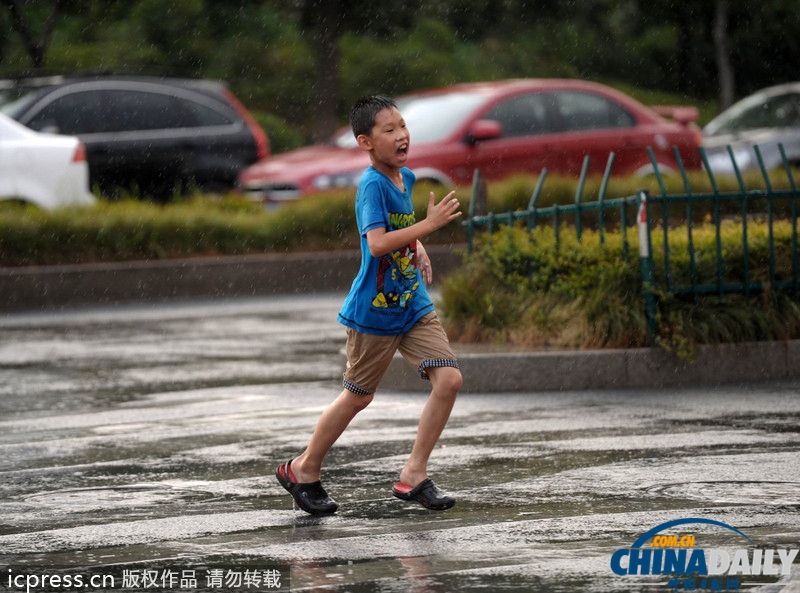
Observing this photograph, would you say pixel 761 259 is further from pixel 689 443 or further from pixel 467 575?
pixel 467 575

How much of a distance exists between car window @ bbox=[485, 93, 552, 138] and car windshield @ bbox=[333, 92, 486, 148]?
0.97 ft

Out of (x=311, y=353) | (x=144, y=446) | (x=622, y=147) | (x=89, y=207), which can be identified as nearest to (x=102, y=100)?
(x=89, y=207)

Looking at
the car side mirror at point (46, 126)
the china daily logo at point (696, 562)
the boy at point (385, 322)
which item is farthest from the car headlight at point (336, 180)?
the china daily logo at point (696, 562)

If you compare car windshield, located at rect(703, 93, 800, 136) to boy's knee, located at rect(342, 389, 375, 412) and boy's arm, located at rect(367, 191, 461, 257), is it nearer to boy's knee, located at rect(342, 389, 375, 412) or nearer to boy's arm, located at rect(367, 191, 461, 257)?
boy's knee, located at rect(342, 389, 375, 412)

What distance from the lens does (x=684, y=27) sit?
45.4 m

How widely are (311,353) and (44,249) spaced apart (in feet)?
17.5

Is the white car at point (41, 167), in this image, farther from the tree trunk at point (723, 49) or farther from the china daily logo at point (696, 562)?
the tree trunk at point (723, 49)

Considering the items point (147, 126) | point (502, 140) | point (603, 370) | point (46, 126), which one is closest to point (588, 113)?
point (502, 140)

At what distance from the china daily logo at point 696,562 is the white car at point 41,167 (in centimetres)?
1254

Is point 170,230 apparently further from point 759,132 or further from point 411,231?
point 411,231

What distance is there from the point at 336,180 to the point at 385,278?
1187 cm

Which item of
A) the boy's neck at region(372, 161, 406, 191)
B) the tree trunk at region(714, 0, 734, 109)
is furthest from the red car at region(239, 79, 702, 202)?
the tree trunk at region(714, 0, 734, 109)

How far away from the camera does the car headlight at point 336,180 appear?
17859 mm

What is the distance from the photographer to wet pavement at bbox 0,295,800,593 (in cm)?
527
